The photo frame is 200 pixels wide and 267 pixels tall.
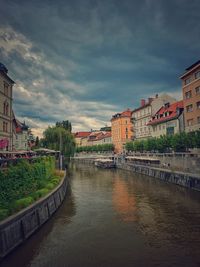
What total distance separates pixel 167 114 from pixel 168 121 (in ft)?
8.10

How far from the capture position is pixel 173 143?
45.2 m

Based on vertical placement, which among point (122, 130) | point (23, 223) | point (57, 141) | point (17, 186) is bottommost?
point (23, 223)

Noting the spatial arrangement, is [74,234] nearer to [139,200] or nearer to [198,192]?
[139,200]

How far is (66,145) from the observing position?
64.3 meters

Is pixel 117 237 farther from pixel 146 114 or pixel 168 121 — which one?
pixel 146 114

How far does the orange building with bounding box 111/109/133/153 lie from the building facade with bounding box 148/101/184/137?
32.6m

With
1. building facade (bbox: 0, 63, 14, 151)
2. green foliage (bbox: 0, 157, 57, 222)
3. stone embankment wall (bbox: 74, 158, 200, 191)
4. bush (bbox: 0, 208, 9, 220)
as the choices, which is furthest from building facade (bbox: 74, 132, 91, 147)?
bush (bbox: 0, 208, 9, 220)

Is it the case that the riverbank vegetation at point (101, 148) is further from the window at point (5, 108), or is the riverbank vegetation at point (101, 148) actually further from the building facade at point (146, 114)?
the window at point (5, 108)

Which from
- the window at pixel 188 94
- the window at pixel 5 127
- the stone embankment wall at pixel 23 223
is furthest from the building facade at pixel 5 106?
the window at pixel 188 94

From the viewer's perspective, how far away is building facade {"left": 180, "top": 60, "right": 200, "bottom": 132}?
47.2m

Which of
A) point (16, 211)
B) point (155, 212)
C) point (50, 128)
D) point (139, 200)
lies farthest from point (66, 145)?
point (16, 211)

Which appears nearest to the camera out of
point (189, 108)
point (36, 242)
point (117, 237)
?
point (36, 242)

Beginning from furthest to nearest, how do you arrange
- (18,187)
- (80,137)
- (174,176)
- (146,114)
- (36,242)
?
(80,137) < (146,114) < (174,176) < (18,187) < (36,242)

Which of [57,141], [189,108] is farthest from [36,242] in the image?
[57,141]
